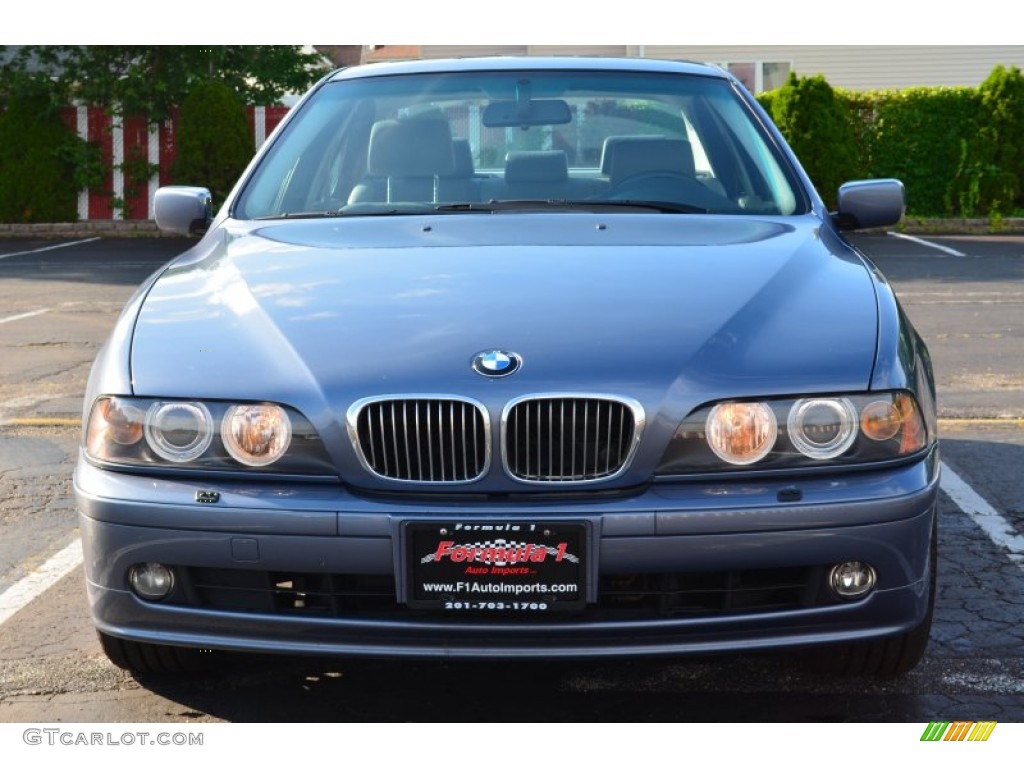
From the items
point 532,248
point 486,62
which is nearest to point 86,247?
point 486,62

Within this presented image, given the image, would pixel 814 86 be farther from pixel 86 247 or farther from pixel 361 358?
pixel 361 358

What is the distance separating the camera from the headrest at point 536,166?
486 centimetres

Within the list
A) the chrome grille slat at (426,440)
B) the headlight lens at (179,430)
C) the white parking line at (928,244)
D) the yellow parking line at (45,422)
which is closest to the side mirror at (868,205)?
the chrome grille slat at (426,440)

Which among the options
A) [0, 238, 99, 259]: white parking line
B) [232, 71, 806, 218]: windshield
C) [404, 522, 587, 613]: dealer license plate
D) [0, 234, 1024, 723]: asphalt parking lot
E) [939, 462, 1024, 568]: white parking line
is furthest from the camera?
[0, 238, 99, 259]: white parking line

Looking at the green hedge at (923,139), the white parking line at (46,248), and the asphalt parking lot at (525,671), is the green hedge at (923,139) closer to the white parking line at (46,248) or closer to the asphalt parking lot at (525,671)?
the white parking line at (46,248)

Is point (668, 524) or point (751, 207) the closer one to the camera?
point (668, 524)

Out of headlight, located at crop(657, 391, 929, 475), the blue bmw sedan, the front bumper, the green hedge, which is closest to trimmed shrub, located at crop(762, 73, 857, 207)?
the green hedge

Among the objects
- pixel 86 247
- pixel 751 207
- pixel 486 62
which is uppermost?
pixel 486 62

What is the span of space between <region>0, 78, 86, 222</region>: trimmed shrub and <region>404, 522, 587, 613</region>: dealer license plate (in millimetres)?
19893

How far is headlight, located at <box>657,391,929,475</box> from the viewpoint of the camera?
11.0ft

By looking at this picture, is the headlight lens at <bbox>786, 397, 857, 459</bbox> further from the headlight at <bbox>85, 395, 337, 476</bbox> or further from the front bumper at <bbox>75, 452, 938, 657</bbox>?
the headlight at <bbox>85, 395, 337, 476</bbox>

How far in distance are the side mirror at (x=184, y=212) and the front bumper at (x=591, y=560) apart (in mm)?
1801
